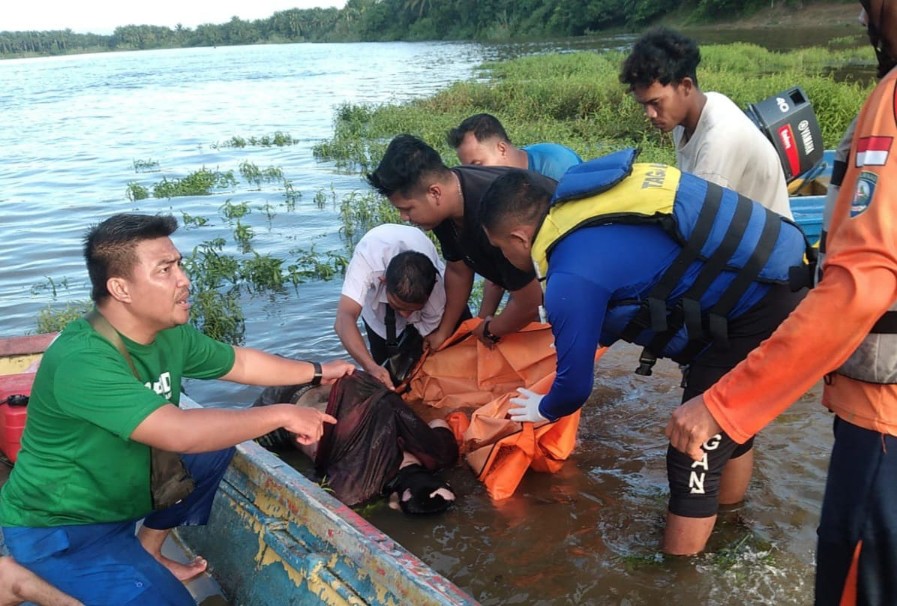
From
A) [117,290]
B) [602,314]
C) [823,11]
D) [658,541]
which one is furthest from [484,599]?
[823,11]

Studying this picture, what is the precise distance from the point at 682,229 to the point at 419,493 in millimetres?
1806

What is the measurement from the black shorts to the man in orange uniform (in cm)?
85

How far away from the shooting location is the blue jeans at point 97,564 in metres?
2.29

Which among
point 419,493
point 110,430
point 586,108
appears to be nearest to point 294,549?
point 110,430

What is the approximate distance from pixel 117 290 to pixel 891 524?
225 cm

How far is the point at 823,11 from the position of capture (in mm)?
33531

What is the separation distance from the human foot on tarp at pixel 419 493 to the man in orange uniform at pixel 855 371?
185cm

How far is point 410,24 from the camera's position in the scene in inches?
3204

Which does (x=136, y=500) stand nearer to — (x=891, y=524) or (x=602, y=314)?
(x=602, y=314)

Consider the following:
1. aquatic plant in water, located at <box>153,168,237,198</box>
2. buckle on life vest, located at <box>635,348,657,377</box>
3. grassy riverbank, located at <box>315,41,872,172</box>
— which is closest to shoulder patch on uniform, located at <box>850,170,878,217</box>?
buckle on life vest, located at <box>635,348,657,377</box>

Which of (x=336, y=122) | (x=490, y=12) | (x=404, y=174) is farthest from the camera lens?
(x=490, y=12)

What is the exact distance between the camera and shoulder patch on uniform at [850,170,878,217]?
144 cm

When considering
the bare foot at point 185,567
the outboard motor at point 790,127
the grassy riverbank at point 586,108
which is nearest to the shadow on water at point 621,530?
the bare foot at point 185,567

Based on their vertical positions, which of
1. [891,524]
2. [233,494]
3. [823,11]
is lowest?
[233,494]
